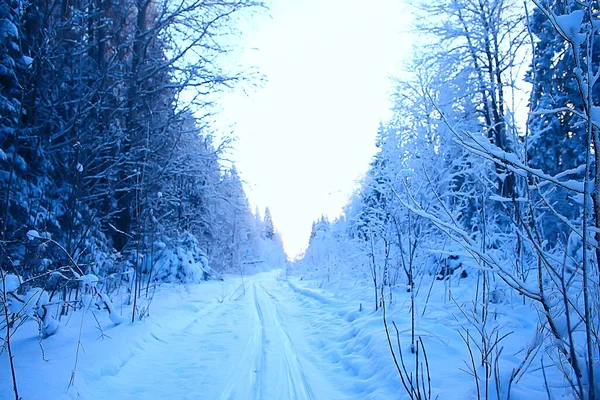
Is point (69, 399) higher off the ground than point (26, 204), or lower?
lower

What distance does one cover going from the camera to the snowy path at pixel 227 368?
3.21 metres

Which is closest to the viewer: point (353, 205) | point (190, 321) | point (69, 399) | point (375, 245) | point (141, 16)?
point (69, 399)

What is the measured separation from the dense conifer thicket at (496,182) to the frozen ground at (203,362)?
111cm

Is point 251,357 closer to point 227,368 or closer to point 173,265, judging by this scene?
point 227,368

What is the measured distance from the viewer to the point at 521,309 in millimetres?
5402

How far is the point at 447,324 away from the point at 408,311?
1218 mm

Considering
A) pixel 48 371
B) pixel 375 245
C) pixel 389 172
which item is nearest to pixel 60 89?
pixel 48 371

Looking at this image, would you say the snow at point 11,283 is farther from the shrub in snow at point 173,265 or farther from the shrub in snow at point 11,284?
the shrub in snow at point 173,265

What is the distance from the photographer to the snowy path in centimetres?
321

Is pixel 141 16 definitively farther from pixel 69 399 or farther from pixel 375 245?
pixel 69 399

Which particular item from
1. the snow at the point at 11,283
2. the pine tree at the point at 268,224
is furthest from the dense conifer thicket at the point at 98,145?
the pine tree at the point at 268,224

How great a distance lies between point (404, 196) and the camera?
574 centimetres

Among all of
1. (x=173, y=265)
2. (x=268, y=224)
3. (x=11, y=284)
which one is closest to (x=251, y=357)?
(x=11, y=284)

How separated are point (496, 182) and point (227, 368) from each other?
28.5ft
